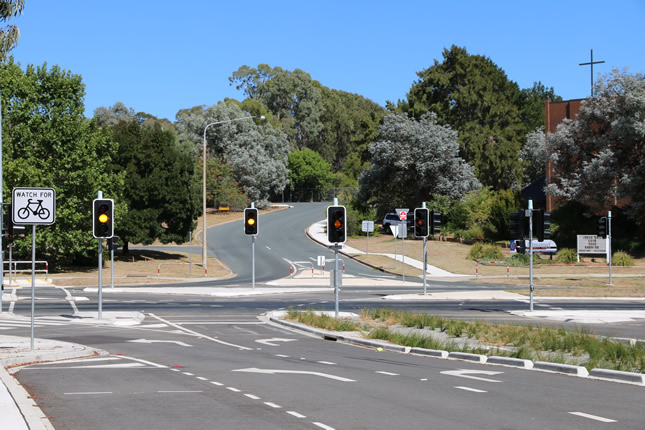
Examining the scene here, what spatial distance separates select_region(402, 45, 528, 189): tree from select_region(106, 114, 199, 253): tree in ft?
116

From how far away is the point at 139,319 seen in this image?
25422 millimetres

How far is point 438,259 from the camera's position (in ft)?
195

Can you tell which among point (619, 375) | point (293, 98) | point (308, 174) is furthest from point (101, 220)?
point (293, 98)

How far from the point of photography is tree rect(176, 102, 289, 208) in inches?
3905

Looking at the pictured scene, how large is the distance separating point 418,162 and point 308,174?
54.0m

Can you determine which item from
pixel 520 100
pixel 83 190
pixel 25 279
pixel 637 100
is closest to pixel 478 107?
pixel 637 100

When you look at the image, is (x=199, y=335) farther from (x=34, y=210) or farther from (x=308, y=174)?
(x=308, y=174)

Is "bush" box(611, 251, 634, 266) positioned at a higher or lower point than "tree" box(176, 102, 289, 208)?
lower

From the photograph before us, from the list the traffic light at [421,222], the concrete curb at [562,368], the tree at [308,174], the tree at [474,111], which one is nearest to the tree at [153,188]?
the traffic light at [421,222]

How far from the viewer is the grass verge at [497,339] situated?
581 inches

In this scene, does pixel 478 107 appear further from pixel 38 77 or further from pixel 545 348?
pixel 545 348

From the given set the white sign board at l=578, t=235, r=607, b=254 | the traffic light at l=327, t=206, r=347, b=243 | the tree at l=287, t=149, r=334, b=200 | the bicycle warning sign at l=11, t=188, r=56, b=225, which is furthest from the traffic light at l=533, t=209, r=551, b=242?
the tree at l=287, t=149, r=334, b=200

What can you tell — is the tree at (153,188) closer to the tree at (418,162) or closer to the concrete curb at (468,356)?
the tree at (418,162)

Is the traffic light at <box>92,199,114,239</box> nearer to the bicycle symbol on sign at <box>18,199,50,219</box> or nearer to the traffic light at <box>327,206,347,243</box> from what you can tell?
the traffic light at <box>327,206,347,243</box>
